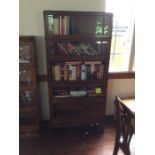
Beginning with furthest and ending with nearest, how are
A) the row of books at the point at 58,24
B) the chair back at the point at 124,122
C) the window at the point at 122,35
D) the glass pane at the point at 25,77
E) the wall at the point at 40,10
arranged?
the window at the point at 122,35
the glass pane at the point at 25,77
the wall at the point at 40,10
the row of books at the point at 58,24
the chair back at the point at 124,122

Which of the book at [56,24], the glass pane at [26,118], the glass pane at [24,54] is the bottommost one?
the glass pane at [26,118]

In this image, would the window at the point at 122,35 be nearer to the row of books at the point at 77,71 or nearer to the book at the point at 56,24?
the row of books at the point at 77,71

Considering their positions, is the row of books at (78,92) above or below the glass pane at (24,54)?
below

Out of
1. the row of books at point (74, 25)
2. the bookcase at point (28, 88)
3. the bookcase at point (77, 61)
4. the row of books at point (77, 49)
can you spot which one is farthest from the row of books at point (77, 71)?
the row of books at point (74, 25)

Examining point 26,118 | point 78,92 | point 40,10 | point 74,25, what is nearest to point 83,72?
point 78,92

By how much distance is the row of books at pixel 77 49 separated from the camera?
7.82 feet
